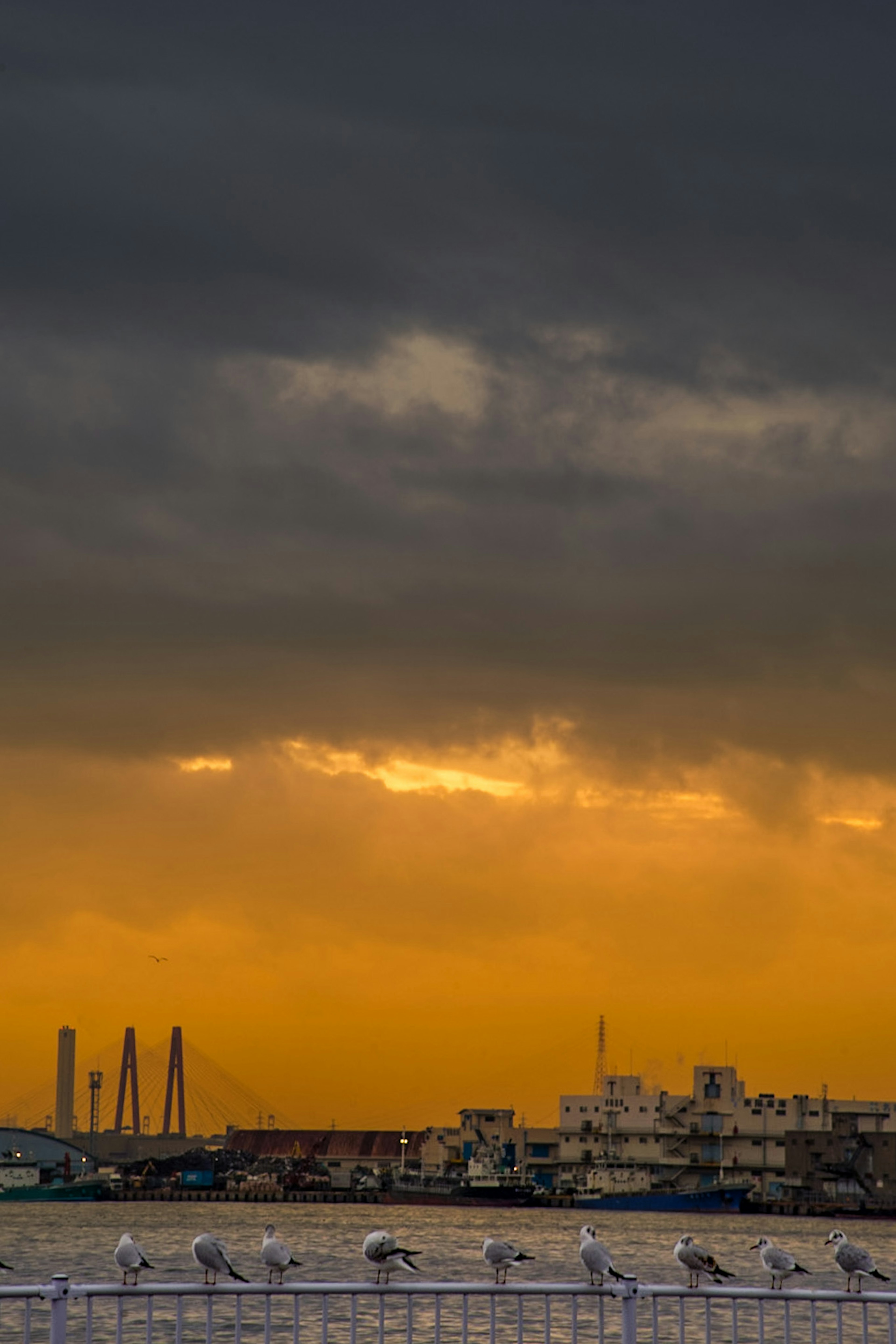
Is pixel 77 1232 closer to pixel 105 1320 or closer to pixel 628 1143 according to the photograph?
pixel 105 1320

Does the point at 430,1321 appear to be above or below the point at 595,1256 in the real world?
below

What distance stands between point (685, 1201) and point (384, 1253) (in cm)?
17420

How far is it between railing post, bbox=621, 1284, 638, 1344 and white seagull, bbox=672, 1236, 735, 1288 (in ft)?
8.42

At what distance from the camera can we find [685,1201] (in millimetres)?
180500

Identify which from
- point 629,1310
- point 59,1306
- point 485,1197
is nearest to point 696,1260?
point 629,1310

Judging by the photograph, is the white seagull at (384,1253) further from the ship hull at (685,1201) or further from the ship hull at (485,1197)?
the ship hull at (485,1197)

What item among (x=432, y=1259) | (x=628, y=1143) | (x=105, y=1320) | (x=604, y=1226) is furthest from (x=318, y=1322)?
(x=628, y=1143)

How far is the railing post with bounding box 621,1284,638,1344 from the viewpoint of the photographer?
14266 mm

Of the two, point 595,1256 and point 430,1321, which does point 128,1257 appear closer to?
point 595,1256

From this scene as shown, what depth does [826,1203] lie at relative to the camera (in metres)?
170

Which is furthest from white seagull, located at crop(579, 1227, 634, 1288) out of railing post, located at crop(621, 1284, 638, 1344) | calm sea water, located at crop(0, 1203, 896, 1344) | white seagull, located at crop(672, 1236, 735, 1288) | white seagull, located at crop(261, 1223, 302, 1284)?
calm sea water, located at crop(0, 1203, 896, 1344)

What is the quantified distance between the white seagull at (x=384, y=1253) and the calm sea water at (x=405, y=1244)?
28.3 m

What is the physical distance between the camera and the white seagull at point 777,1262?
18.5 metres

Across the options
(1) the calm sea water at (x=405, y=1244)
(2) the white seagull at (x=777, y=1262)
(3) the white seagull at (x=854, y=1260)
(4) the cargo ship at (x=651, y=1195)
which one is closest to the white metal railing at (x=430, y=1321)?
(1) the calm sea water at (x=405, y=1244)
